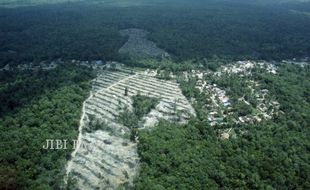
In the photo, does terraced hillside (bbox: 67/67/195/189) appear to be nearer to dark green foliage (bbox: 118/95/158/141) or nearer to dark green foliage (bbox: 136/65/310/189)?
dark green foliage (bbox: 118/95/158/141)

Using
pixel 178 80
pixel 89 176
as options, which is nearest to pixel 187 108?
pixel 178 80

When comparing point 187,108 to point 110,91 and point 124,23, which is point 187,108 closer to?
point 110,91

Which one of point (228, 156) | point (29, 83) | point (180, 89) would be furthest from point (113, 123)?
point (29, 83)

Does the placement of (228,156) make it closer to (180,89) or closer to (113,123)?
(113,123)

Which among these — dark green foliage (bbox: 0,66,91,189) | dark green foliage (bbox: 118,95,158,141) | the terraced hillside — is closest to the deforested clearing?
the terraced hillside

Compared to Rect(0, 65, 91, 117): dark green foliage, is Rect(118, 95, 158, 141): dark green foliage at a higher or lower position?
lower

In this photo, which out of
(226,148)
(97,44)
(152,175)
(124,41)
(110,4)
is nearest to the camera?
(152,175)

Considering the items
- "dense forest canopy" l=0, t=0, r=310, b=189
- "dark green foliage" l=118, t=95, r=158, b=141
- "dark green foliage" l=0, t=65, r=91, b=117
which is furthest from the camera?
"dark green foliage" l=0, t=65, r=91, b=117
